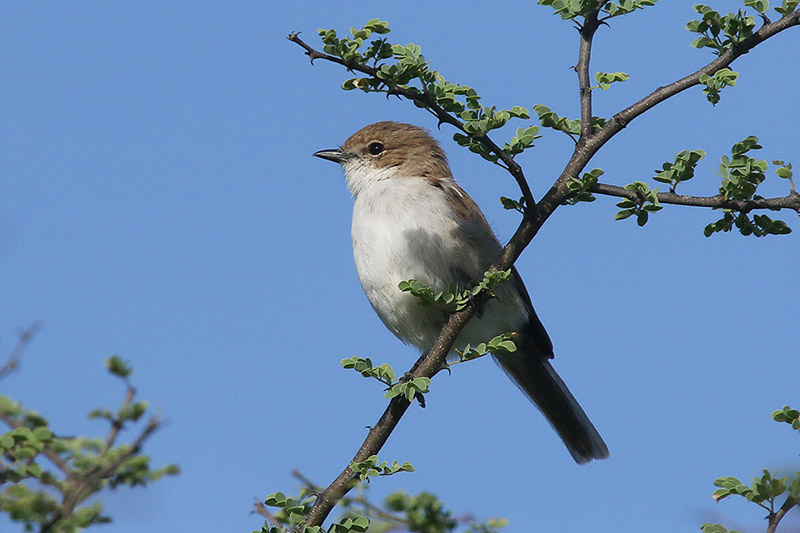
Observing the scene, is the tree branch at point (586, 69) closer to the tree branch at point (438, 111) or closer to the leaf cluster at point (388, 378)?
the tree branch at point (438, 111)

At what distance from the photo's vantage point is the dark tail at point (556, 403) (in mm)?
6879

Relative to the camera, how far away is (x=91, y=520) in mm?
3369

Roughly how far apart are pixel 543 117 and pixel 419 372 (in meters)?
1.38

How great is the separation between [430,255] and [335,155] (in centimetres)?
198

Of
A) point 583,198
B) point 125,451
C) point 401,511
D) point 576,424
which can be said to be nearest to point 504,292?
point 576,424

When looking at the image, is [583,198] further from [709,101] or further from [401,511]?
[401,511]

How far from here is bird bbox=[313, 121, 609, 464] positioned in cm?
A: 604

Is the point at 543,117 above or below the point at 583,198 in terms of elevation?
above

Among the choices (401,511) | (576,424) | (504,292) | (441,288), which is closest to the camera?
(401,511)

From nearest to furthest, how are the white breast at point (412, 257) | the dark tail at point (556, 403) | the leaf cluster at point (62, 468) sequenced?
the leaf cluster at point (62, 468), the white breast at point (412, 257), the dark tail at point (556, 403)

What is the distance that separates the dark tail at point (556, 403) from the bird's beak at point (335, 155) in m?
2.12

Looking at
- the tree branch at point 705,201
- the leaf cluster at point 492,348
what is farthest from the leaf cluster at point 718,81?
the leaf cluster at point 492,348

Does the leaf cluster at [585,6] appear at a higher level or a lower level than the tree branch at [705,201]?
higher

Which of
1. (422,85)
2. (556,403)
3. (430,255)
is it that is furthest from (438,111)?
(556,403)
